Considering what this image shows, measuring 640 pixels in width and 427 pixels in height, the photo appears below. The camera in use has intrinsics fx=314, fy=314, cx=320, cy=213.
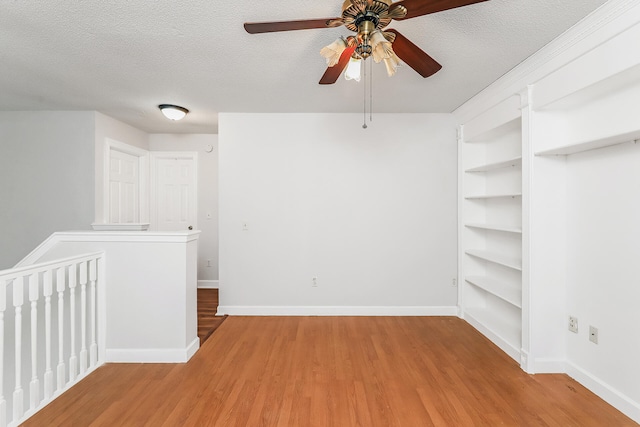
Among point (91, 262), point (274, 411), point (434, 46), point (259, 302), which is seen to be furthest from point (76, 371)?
point (434, 46)

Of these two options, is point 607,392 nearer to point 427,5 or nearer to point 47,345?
point 427,5

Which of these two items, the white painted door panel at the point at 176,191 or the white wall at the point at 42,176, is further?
the white painted door panel at the point at 176,191

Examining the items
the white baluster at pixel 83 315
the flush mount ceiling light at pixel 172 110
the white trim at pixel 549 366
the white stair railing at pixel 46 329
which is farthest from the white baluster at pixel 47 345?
the white trim at pixel 549 366

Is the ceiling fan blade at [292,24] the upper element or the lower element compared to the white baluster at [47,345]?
upper

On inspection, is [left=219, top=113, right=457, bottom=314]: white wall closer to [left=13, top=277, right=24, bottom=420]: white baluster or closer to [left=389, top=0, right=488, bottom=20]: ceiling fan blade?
[left=13, top=277, right=24, bottom=420]: white baluster

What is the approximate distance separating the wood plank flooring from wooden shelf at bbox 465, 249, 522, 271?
2.61 feet

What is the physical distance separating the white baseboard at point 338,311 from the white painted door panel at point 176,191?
6.22 feet

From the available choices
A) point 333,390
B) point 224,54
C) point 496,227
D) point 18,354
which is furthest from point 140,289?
point 496,227

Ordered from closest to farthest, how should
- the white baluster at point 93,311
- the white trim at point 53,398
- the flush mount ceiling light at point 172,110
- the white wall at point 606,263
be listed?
1. the white trim at point 53,398
2. the white wall at point 606,263
3. the white baluster at point 93,311
4. the flush mount ceiling light at point 172,110

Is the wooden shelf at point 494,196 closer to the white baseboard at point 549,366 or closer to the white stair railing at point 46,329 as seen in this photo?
the white baseboard at point 549,366

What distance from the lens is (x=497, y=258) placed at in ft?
10.2

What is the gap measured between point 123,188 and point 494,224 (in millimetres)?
4855

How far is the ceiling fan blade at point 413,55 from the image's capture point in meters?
1.62

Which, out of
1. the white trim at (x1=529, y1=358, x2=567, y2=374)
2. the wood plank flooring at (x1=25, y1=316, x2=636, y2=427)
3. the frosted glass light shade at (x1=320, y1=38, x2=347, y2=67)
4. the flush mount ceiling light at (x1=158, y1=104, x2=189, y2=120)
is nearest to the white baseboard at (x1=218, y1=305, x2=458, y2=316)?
the wood plank flooring at (x1=25, y1=316, x2=636, y2=427)
